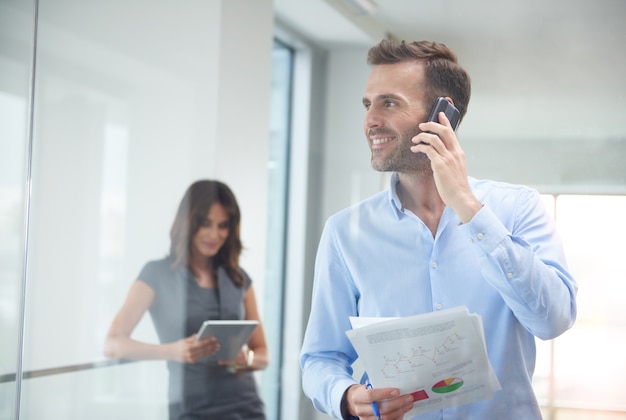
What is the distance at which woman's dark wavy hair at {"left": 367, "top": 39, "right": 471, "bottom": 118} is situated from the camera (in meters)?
2.18

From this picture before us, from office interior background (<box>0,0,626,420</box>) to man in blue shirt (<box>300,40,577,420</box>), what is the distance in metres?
0.12

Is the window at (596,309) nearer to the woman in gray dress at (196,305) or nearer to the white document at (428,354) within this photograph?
the white document at (428,354)

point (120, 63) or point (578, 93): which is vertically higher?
point (120, 63)

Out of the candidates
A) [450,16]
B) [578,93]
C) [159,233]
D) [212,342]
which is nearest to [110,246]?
[159,233]

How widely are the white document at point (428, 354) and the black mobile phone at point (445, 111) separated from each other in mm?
616

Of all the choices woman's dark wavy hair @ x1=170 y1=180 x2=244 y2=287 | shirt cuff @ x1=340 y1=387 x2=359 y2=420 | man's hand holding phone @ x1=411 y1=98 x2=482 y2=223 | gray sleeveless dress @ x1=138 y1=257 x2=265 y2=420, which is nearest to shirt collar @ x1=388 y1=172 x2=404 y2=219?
man's hand holding phone @ x1=411 y1=98 x2=482 y2=223

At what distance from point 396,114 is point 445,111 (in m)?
0.14

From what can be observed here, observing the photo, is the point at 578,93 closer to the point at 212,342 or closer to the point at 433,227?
the point at 433,227

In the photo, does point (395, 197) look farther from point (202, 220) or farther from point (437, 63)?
point (202, 220)

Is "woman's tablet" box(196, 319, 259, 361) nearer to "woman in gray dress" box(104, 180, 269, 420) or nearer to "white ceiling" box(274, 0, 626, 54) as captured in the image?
"woman in gray dress" box(104, 180, 269, 420)

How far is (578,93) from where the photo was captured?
2240mm

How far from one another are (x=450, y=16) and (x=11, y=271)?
190 cm

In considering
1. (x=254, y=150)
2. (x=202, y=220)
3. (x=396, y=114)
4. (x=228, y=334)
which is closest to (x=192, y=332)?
(x=228, y=334)

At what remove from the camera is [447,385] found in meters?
Answer: 1.67
